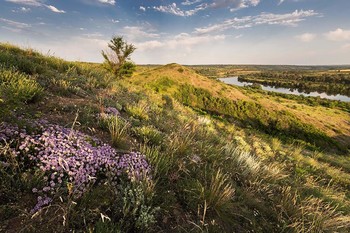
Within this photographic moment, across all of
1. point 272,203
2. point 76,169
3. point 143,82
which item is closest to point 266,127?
point 143,82

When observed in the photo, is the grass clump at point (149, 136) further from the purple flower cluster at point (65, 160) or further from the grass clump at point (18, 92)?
the grass clump at point (18, 92)

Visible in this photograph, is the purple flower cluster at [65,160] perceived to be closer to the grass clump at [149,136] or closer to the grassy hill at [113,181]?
the grassy hill at [113,181]

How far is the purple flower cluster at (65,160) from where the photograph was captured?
7.97ft

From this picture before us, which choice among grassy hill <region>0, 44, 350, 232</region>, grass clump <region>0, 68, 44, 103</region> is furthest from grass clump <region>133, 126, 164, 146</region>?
grass clump <region>0, 68, 44, 103</region>

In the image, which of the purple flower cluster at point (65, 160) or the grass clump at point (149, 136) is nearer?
the purple flower cluster at point (65, 160)

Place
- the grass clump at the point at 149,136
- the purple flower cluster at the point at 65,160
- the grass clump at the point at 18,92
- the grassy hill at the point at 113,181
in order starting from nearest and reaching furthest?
the grassy hill at the point at 113,181 < the purple flower cluster at the point at 65,160 < the grass clump at the point at 18,92 < the grass clump at the point at 149,136

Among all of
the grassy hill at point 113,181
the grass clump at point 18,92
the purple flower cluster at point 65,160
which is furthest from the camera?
the grass clump at point 18,92

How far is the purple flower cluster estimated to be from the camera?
7.97 feet

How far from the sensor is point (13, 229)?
2.02 metres

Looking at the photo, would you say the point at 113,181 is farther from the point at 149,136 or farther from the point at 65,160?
the point at 149,136

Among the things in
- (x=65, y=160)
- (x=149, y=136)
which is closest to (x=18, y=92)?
(x=65, y=160)

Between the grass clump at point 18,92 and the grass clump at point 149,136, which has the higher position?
the grass clump at point 18,92

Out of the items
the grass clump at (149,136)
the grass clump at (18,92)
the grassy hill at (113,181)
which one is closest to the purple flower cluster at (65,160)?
the grassy hill at (113,181)

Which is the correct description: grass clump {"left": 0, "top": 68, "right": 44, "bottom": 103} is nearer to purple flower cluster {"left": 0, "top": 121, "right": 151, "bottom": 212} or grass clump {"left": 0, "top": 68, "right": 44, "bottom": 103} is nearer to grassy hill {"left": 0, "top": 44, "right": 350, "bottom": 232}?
grassy hill {"left": 0, "top": 44, "right": 350, "bottom": 232}
